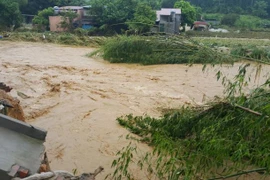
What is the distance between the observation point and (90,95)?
7965mm

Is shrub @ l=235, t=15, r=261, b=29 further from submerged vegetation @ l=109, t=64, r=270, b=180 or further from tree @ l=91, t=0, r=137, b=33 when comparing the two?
submerged vegetation @ l=109, t=64, r=270, b=180

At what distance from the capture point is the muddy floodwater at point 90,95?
483 cm

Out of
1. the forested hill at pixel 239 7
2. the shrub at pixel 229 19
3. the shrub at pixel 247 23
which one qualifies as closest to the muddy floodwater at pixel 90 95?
the shrub at pixel 247 23

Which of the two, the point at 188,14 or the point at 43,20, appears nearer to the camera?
the point at 43,20

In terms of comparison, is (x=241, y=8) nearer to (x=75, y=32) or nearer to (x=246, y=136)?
(x=75, y=32)

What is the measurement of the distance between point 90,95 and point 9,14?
19350mm

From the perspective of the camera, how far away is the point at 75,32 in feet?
79.5

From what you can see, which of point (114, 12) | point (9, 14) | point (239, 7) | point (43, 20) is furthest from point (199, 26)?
point (9, 14)

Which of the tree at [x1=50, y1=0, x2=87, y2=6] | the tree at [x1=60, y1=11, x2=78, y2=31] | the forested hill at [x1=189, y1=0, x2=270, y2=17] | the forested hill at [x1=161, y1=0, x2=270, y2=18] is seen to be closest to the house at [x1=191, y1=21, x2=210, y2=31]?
the forested hill at [x1=161, y1=0, x2=270, y2=18]

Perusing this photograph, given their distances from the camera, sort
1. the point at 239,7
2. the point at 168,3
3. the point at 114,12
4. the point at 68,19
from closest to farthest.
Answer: the point at 114,12
the point at 68,19
the point at 168,3
the point at 239,7

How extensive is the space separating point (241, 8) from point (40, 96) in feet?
128

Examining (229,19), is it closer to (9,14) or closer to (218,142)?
(9,14)

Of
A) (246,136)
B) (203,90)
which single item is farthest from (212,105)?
(203,90)

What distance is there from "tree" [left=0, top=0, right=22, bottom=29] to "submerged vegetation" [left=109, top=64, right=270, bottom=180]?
75.5 feet
